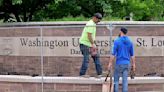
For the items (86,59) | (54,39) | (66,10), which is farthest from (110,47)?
(66,10)

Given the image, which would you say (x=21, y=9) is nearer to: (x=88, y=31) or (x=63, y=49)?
(x=63, y=49)

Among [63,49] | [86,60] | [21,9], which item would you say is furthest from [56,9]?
[86,60]

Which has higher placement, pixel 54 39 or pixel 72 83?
pixel 54 39

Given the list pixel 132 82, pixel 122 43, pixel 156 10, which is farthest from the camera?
pixel 156 10

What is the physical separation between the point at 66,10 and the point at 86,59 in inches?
216

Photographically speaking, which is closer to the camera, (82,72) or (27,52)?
(82,72)

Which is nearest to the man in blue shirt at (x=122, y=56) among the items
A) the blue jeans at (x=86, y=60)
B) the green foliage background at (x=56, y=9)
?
the blue jeans at (x=86, y=60)

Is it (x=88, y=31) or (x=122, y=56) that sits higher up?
(x=88, y=31)

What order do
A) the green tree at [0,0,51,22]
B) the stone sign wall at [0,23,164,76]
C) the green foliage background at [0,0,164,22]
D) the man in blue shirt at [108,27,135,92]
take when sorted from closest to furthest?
the man in blue shirt at [108,27,135,92] < the stone sign wall at [0,23,164,76] < the green foliage background at [0,0,164,22] < the green tree at [0,0,51,22]

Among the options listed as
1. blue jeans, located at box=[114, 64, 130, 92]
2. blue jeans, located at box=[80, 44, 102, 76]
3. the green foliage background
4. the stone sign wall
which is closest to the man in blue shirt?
blue jeans, located at box=[114, 64, 130, 92]

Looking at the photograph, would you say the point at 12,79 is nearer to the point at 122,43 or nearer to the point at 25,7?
the point at 122,43

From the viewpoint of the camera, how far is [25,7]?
59.2ft

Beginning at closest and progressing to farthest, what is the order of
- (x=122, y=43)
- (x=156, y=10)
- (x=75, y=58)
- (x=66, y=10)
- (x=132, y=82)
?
1. (x=122, y=43)
2. (x=132, y=82)
3. (x=75, y=58)
4. (x=66, y=10)
5. (x=156, y=10)

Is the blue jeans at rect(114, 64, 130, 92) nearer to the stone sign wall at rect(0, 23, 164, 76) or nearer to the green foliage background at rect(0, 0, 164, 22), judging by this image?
the stone sign wall at rect(0, 23, 164, 76)
